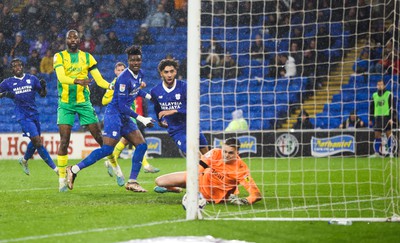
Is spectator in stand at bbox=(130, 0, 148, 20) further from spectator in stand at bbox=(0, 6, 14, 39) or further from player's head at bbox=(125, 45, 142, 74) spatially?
player's head at bbox=(125, 45, 142, 74)

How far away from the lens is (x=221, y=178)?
30.7 feet

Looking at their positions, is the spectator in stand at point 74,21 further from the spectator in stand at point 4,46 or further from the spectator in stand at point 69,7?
the spectator in stand at point 4,46

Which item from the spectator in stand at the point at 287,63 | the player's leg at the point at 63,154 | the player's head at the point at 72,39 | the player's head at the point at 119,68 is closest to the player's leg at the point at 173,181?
the player's leg at the point at 63,154

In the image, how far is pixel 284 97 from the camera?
22031mm

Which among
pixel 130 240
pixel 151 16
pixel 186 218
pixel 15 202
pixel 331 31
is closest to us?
pixel 130 240

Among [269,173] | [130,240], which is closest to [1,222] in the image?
[130,240]

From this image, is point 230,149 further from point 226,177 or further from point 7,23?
point 7,23

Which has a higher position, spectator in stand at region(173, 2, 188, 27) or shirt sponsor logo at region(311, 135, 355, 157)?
spectator in stand at region(173, 2, 188, 27)

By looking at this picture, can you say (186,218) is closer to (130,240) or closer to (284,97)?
(130,240)

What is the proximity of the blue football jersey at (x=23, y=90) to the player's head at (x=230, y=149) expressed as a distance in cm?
651

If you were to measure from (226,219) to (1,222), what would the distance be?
86.4 inches

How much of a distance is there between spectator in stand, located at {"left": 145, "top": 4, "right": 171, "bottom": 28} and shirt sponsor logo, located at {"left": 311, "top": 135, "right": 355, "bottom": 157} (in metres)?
7.13

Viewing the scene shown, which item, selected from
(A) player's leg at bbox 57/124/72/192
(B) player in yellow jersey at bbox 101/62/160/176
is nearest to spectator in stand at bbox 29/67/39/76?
(B) player in yellow jersey at bbox 101/62/160/176

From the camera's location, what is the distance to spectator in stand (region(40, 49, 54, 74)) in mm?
24844
